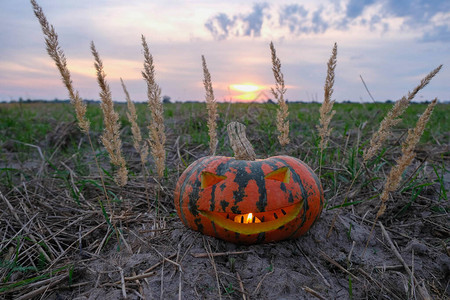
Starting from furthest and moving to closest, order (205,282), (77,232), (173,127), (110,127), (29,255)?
(173,127)
(77,232)
(29,255)
(110,127)
(205,282)

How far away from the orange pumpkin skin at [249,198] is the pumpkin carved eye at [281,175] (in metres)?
0.01

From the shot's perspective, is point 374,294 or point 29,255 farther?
point 29,255

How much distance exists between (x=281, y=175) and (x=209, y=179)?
581 mm

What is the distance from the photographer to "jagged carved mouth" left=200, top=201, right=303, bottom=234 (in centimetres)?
227

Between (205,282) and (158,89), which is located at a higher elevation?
(158,89)

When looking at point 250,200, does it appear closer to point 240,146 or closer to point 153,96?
point 240,146

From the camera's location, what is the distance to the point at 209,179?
2424 mm

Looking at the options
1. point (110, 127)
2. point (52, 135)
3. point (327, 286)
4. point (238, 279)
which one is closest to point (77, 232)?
point (110, 127)

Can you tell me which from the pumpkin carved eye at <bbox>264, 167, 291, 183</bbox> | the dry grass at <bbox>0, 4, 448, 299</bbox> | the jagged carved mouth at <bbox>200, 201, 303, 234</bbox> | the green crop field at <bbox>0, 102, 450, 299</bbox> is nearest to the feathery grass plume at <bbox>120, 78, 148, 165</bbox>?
the dry grass at <bbox>0, 4, 448, 299</bbox>

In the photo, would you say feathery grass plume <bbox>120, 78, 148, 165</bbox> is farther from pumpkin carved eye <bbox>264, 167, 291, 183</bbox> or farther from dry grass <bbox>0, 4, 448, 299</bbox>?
pumpkin carved eye <bbox>264, 167, 291, 183</bbox>

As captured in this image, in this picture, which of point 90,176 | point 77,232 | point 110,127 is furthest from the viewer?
point 90,176

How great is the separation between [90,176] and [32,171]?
104 centimetres

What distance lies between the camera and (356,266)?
7.59 feet

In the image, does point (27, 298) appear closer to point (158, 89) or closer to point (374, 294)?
point (158, 89)
